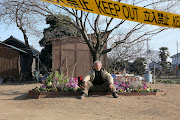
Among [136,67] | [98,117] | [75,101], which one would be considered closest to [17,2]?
[75,101]

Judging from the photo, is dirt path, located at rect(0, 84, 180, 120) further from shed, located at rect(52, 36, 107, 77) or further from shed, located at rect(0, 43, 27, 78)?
shed, located at rect(0, 43, 27, 78)

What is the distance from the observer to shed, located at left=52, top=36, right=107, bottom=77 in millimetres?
13289

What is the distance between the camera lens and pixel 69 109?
473 cm

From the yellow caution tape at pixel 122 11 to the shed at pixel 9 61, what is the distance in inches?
482

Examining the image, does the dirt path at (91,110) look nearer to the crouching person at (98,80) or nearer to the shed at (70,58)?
the crouching person at (98,80)

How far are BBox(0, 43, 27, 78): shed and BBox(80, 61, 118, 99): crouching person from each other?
35.8 ft

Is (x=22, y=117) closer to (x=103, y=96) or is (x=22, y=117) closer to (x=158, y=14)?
(x=103, y=96)

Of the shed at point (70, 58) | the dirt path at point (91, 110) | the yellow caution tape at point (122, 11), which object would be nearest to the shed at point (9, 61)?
the shed at point (70, 58)

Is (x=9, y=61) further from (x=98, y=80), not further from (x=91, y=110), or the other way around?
(x=91, y=110)

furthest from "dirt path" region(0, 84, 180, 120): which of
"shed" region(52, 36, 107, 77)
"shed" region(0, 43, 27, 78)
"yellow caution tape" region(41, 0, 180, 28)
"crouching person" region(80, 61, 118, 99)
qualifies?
"shed" region(0, 43, 27, 78)

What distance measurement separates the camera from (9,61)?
51.4 feet

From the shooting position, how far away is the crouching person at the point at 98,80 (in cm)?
596

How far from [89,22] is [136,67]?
18671 millimetres

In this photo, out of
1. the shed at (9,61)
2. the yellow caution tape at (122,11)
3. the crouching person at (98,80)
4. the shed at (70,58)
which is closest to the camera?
the yellow caution tape at (122,11)
